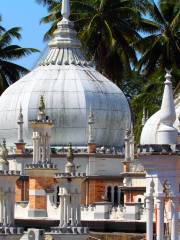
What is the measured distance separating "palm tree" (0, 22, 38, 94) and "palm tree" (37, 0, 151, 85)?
4944 millimetres

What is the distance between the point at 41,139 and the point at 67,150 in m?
3.90

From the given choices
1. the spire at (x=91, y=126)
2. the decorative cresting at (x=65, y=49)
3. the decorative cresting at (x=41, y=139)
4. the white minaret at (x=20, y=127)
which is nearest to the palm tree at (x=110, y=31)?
the decorative cresting at (x=65, y=49)

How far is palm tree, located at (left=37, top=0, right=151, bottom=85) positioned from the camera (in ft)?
209

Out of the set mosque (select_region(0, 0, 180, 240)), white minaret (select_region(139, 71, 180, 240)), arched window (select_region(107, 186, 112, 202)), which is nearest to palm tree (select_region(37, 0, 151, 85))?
mosque (select_region(0, 0, 180, 240))

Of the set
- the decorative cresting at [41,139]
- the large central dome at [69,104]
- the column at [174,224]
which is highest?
the large central dome at [69,104]

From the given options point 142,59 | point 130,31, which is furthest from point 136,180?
point 130,31

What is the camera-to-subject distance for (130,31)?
212 feet

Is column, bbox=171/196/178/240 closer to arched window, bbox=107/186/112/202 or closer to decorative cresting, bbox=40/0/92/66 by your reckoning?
arched window, bbox=107/186/112/202

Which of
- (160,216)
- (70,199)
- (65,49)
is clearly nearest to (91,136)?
(65,49)

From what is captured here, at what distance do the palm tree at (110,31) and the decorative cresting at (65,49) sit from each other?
5998 millimetres

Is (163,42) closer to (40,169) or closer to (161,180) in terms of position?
(40,169)

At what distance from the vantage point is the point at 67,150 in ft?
172

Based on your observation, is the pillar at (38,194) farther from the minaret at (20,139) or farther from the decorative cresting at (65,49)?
the decorative cresting at (65,49)

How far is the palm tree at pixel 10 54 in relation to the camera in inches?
2724
